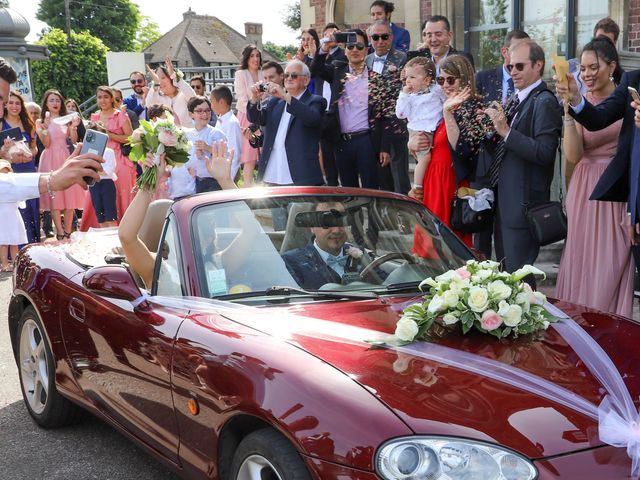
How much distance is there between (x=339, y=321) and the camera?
340 centimetres

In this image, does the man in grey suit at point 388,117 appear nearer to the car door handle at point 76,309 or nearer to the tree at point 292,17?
the car door handle at point 76,309

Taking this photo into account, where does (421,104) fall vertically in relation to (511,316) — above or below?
above

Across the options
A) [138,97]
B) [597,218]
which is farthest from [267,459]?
[138,97]

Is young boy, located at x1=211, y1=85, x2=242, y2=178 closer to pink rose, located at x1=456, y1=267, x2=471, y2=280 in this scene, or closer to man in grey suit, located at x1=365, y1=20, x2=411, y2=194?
man in grey suit, located at x1=365, y1=20, x2=411, y2=194

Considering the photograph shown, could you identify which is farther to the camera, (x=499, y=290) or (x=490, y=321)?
(x=499, y=290)

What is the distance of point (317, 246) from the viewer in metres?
4.07

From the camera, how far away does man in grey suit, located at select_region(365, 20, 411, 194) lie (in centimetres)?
830

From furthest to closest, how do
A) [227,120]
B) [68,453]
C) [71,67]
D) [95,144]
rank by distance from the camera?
1. [71,67]
2. [227,120]
3. [68,453]
4. [95,144]

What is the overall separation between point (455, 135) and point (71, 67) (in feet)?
117

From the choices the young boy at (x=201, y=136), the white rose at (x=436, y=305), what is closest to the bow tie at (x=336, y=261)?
the white rose at (x=436, y=305)

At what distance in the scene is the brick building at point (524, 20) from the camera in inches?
405

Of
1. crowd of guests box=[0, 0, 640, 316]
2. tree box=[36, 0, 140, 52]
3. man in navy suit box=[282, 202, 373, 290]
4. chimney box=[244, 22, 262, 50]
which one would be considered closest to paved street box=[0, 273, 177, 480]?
man in navy suit box=[282, 202, 373, 290]

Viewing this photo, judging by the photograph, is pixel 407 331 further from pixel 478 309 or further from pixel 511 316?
pixel 511 316

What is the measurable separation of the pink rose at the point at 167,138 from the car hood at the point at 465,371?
6.90 ft
